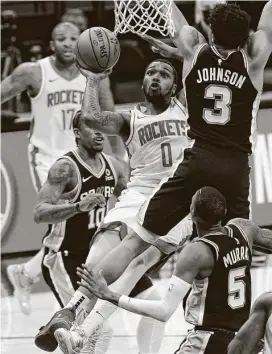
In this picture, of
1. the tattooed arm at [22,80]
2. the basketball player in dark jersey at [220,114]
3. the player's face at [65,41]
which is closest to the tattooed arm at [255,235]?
the basketball player in dark jersey at [220,114]

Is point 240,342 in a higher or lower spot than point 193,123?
lower

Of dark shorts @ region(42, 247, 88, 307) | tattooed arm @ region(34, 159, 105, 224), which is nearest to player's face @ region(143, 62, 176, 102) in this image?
tattooed arm @ region(34, 159, 105, 224)

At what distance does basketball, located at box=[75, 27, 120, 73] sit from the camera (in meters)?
7.01

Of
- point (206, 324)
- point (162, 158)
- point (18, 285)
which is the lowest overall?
point (18, 285)

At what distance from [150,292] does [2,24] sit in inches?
205

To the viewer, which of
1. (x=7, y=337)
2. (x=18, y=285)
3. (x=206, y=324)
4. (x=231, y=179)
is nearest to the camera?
(x=206, y=324)

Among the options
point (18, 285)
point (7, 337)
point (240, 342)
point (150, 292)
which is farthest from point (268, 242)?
point (18, 285)

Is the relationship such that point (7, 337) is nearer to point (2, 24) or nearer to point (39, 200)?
point (39, 200)

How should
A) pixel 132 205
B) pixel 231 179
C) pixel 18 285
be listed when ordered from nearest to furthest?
pixel 231 179, pixel 132 205, pixel 18 285

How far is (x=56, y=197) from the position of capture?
7.77 m

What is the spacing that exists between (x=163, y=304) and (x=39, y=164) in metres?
4.06

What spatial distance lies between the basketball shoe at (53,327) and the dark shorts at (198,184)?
0.69m

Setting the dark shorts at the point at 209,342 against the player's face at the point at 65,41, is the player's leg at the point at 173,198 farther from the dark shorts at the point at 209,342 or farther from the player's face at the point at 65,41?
the player's face at the point at 65,41

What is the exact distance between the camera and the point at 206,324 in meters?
5.92
